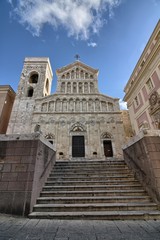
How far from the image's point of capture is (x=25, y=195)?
13.0ft

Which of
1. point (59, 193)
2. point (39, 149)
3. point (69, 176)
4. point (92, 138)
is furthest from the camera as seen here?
point (92, 138)

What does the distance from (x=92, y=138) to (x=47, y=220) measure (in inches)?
448

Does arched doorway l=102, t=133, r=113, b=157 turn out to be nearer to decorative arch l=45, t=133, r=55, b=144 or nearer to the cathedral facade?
the cathedral facade

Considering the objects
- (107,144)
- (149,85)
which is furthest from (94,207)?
(149,85)

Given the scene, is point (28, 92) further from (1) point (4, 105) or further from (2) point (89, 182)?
(2) point (89, 182)

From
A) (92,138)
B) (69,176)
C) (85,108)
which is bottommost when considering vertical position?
(69,176)

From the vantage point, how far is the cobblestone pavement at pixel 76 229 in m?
2.53

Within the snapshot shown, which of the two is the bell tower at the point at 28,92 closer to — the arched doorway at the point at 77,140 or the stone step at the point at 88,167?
the arched doorway at the point at 77,140

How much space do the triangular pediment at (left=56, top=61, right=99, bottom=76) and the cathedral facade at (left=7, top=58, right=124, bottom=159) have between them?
1.27 feet

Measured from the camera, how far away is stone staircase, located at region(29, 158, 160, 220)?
356 centimetres

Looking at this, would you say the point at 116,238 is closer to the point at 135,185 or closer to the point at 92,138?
the point at 135,185

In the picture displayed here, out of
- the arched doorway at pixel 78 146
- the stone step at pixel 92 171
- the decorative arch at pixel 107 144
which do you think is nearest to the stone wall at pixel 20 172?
the stone step at pixel 92 171

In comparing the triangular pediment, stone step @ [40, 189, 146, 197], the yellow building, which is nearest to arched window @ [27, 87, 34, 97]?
the yellow building

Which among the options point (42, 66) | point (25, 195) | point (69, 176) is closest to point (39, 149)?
point (25, 195)
